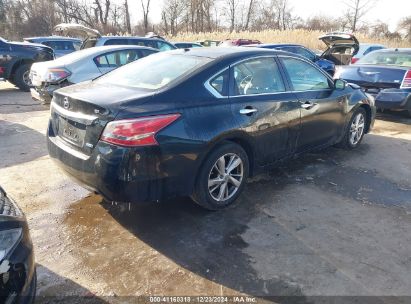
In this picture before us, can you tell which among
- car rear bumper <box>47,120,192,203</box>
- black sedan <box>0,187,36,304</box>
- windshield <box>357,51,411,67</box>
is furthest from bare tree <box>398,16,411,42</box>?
black sedan <box>0,187,36,304</box>

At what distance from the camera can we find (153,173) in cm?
304

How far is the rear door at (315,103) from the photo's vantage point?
14.5 feet

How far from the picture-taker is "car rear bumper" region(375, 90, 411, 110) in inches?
284

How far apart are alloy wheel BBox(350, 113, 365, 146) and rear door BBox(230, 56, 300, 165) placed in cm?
175

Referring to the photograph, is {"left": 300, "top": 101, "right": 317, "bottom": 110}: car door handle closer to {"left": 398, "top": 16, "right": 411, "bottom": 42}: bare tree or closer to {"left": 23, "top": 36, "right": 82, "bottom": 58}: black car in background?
{"left": 23, "top": 36, "right": 82, "bottom": 58}: black car in background

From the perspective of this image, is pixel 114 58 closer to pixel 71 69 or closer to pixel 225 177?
pixel 71 69

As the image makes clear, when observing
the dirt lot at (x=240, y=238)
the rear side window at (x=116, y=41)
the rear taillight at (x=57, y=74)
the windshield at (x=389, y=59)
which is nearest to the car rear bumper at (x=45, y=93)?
the rear taillight at (x=57, y=74)

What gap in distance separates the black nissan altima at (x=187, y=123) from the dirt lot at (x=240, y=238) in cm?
38

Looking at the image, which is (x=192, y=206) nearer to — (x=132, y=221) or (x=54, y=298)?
(x=132, y=221)

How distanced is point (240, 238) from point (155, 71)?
6.06ft

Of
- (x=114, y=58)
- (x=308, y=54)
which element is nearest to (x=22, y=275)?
(x=114, y=58)

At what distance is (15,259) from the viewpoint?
1984 millimetres

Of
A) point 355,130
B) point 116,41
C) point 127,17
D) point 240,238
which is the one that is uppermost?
point 127,17

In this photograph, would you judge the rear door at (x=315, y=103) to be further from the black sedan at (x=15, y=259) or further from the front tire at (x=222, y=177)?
the black sedan at (x=15, y=259)
